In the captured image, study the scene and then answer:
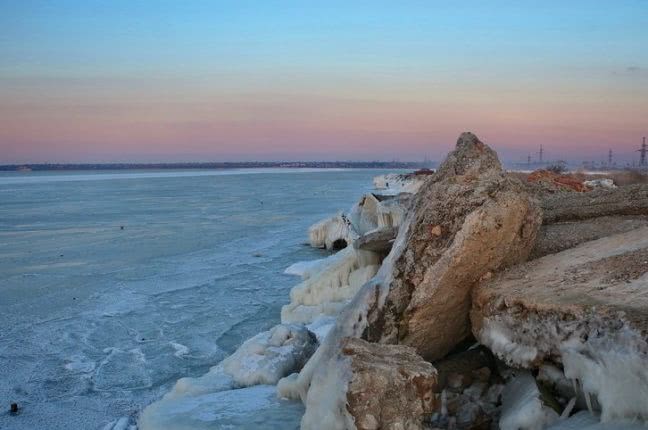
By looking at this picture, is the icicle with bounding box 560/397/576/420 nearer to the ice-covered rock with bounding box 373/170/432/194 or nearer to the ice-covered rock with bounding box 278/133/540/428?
the ice-covered rock with bounding box 278/133/540/428

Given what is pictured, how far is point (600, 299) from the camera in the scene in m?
5.11

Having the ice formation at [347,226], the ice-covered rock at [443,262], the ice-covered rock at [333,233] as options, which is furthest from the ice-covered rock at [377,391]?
the ice-covered rock at [333,233]

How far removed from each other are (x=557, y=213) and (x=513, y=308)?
3770 mm

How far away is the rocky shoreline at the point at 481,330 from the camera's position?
4.82 meters

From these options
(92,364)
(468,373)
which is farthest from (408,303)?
(92,364)

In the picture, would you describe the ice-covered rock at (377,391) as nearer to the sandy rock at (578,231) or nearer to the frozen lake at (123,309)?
the frozen lake at (123,309)

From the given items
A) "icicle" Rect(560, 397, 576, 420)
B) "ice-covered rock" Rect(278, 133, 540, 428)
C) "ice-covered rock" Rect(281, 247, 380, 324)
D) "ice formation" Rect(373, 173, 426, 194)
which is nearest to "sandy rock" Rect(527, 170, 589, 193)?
"ice-covered rock" Rect(281, 247, 380, 324)

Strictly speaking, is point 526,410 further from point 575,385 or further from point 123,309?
point 123,309

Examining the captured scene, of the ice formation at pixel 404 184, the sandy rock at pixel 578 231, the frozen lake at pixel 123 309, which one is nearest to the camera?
the sandy rock at pixel 578 231

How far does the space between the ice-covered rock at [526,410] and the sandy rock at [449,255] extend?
3.55 feet

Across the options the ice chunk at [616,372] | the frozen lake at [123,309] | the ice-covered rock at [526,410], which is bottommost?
the frozen lake at [123,309]

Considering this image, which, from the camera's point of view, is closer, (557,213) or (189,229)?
(557,213)

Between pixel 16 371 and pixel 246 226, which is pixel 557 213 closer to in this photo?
pixel 16 371

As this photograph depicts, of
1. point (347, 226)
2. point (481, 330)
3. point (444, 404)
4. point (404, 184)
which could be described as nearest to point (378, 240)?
point (481, 330)
